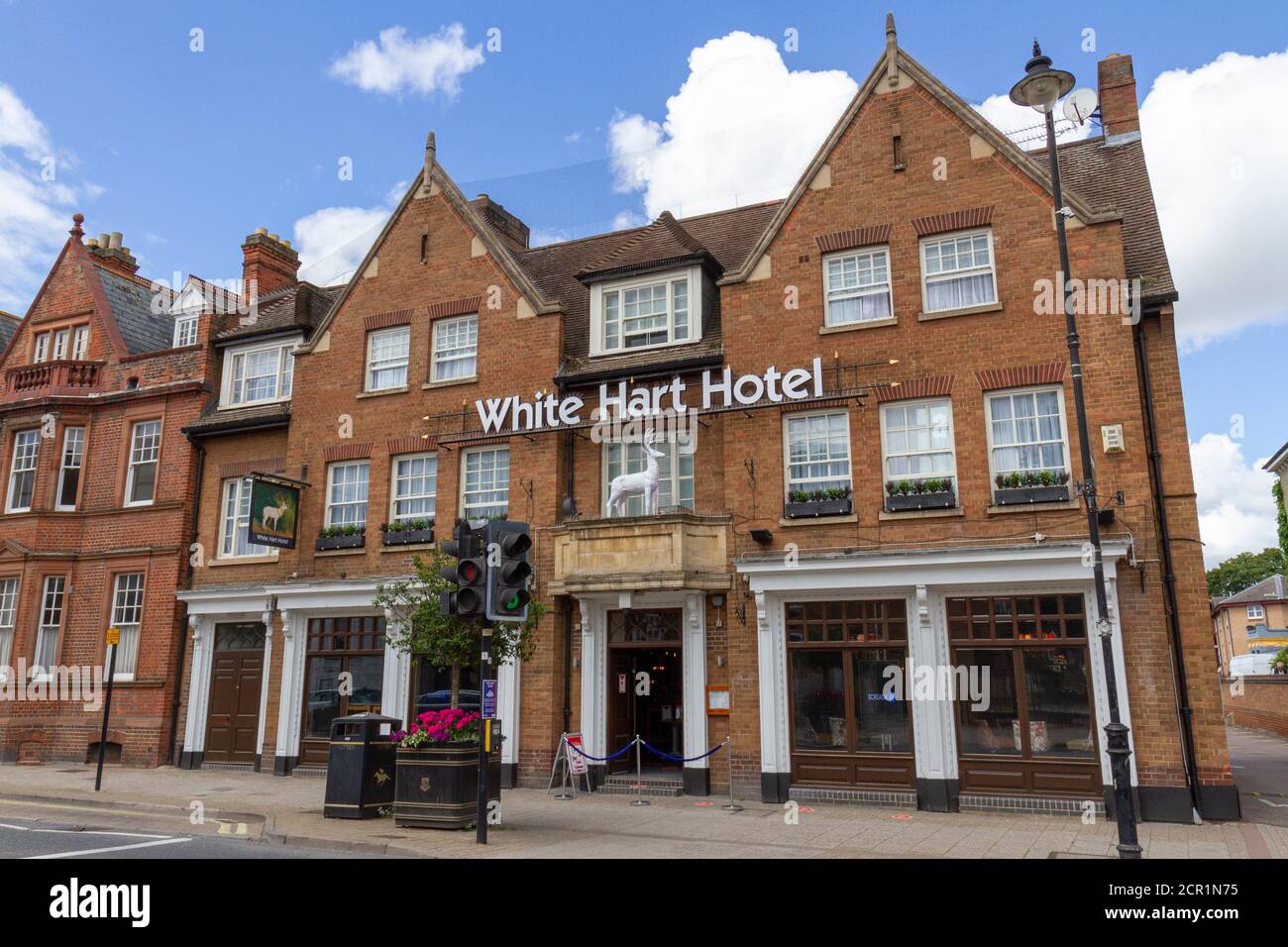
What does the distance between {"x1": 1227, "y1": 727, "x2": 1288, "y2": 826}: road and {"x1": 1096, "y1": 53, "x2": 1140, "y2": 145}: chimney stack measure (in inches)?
533

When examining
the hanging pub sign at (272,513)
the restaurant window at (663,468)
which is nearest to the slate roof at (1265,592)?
the restaurant window at (663,468)

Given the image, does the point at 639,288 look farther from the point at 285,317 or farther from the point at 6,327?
the point at 6,327

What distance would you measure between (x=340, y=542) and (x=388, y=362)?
14.6ft

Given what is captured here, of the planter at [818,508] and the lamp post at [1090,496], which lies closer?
the lamp post at [1090,496]

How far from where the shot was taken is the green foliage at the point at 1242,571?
9069 cm

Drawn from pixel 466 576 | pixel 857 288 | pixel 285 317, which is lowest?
pixel 466 576

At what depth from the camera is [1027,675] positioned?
1561 centimetres

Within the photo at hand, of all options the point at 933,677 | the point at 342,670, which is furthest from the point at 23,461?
the point at 933,677

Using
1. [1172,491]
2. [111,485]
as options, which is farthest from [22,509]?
[1172,491]

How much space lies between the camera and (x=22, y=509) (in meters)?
24.8

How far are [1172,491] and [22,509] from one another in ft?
88.9

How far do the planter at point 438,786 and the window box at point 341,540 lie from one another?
895 centimetres

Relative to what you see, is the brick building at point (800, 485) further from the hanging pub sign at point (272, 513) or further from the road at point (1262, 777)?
the road at point (1262, 777)
